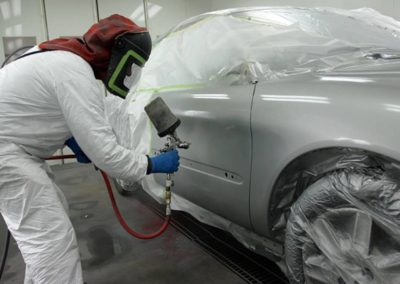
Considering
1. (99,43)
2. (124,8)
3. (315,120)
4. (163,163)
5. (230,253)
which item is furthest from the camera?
(124,8)

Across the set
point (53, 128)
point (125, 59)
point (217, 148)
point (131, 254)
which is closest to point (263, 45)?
point (217, 148)

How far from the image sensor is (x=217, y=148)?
1.65m

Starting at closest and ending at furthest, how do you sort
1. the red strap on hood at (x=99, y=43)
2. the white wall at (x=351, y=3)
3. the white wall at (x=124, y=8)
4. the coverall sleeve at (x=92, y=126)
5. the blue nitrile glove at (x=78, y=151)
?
the coverall sleeve at (x=92, y=126) → the red strap on hood at (x=99, y=43) → the blue nitrile glove at (x=78, y=151) → the white wall at (x=351, y=3) → the white wall at (x=124, y=8)

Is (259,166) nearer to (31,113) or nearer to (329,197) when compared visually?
(329,197)

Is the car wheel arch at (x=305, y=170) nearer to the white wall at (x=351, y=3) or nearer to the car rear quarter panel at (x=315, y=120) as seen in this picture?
the car rear quarter panel at (x=315, y=120)

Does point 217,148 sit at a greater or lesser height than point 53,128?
lesser

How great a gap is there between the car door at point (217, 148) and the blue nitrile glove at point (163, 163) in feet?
0.60

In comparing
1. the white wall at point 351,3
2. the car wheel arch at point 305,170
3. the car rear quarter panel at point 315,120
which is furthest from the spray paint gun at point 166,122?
the white wall at point 351,3

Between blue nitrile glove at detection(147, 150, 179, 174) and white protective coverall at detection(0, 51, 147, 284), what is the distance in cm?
10

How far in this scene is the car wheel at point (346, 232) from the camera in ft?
3.51

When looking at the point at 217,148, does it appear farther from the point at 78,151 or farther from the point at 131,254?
the point at 131,254

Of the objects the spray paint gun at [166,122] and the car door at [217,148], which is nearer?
the car door at [217,148]

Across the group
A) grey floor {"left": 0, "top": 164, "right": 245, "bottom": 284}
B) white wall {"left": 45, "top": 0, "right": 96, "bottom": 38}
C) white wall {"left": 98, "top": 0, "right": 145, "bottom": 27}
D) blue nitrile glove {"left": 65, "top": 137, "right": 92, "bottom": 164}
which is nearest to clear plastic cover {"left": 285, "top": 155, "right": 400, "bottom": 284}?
grey floor {"left": 0, "top": 164, "right": 245, "bottom": 284}

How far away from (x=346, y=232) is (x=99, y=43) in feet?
4.23
